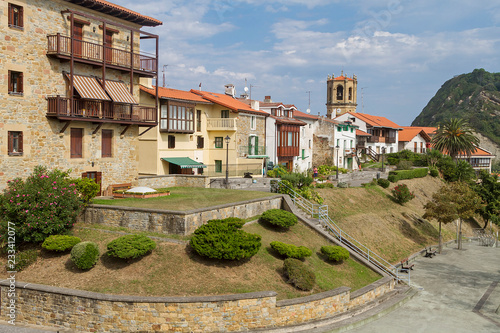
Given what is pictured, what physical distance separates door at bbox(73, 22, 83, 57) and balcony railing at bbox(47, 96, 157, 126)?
290 cm

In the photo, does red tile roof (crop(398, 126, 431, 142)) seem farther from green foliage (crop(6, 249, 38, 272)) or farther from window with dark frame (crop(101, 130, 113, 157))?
green foliage (crop(6, 249, 38, 272))

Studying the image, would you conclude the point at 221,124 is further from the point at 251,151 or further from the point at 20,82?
the point at 20,82

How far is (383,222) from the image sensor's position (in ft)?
123

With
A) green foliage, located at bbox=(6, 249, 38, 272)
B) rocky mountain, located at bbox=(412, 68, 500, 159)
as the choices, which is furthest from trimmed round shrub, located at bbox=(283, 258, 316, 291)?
rocky mountain, located at bbox=(412, 68, 500, 159)

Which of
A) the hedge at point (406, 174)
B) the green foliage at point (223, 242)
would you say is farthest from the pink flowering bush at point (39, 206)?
the hedge at point (406, 174)

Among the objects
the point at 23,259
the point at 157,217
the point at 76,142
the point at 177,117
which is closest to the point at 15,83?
the point at 76,142

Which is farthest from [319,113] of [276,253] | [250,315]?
[250,315]

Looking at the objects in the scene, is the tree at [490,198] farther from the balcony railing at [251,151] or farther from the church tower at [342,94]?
the church tower at [342,94]

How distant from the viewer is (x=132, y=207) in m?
22.2

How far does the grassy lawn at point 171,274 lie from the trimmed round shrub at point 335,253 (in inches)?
40.5

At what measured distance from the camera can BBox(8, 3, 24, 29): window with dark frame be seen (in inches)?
896

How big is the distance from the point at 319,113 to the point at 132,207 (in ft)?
168

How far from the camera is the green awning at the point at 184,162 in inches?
1528

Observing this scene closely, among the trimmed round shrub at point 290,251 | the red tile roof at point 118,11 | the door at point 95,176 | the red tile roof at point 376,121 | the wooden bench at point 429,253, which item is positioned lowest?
the wooden bench at point 429,253
